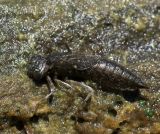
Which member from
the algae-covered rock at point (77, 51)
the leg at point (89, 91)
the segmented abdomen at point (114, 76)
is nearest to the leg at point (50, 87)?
the algae-covered rock at point (77, 51)

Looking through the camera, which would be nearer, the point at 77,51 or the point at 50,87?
the point at 50,87

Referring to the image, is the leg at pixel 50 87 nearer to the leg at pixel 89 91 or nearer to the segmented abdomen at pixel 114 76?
the leg at pixel 89 91

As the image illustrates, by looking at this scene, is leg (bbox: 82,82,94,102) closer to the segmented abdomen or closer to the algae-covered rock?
the algae-covered rock

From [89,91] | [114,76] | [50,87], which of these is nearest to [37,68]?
[50,87]

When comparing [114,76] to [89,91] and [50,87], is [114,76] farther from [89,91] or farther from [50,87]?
[50,87]

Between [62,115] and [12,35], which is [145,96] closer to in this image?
[62,115]

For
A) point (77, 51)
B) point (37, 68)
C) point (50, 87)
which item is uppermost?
point (77, 51)

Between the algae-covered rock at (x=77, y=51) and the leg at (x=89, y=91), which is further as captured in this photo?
the leg at (x=89, y=91)

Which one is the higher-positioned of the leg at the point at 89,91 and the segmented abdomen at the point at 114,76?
the segmented abdomen at the point at 114,76

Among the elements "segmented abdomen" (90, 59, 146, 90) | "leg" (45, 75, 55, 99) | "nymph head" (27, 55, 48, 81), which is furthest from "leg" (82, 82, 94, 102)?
"nymph head" (27, 55, 48, 81)
